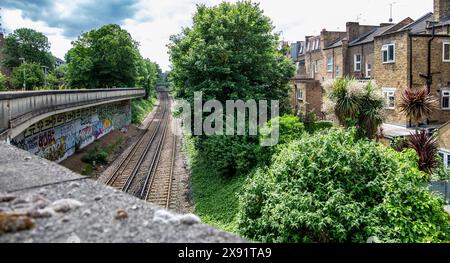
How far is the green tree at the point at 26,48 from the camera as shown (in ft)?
273

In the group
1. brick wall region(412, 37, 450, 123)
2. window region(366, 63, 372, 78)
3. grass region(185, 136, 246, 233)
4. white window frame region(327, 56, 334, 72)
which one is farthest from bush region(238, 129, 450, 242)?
white window frame region(327, 56, 334, 72)

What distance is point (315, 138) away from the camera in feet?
38.7

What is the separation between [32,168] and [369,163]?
833 cm

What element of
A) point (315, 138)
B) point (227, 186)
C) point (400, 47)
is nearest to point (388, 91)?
point (400, 47)

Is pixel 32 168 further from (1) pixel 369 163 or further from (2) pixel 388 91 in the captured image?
(2) pixel 388 91

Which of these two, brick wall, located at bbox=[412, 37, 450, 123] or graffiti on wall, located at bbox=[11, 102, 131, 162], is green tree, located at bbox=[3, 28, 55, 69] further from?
brick wall, located at bbox=[412, 37, 450, 123]

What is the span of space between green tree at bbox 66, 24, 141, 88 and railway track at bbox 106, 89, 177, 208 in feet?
58.9

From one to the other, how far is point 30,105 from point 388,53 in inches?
817

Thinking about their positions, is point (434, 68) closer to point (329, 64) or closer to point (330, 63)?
point (330, 63)

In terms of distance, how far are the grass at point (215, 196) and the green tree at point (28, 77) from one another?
41.1m

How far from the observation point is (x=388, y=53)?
80.4 feet

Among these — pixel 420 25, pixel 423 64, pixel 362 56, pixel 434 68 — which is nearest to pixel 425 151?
pixel 423 64

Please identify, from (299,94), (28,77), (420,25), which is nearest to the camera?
(420,25)
